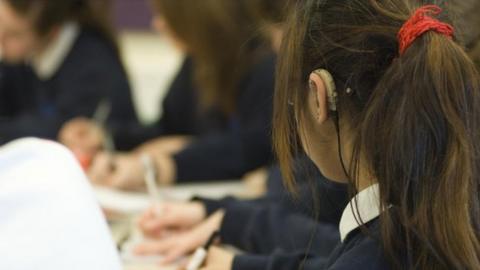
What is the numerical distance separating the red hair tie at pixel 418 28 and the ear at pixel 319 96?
3.1 inches

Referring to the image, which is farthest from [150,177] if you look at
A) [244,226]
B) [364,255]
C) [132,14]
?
[132,14]

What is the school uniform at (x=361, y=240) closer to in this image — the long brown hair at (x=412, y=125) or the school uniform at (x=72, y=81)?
the long brown hair at (x=412, y=125)

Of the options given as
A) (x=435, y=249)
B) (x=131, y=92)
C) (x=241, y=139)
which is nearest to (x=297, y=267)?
(x=435, y=249)

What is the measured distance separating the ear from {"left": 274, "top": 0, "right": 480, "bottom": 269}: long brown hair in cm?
1

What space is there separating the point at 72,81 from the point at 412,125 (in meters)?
1.15

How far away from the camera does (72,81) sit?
1613 mm

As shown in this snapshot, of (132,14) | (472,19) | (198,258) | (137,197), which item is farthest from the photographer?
(132,14)

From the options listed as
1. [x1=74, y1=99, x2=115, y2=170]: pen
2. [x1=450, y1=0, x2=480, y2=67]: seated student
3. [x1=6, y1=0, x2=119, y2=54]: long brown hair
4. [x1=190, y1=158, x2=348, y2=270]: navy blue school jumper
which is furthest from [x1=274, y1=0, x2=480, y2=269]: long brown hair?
[x1=6, y1=0, x2=119, y2=54]: long brown hair

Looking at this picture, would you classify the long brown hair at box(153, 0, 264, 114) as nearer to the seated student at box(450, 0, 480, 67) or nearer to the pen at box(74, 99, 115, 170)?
the pen at box(74, 99, 115, 170)

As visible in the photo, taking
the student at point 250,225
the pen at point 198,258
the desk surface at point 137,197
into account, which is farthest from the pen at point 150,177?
the pen at point 198,258

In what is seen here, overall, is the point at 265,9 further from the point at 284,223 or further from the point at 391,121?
the point at 391,121

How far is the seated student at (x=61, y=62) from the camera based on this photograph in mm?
1583

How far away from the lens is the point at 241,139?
1.46 meters

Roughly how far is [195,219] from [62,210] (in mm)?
458
